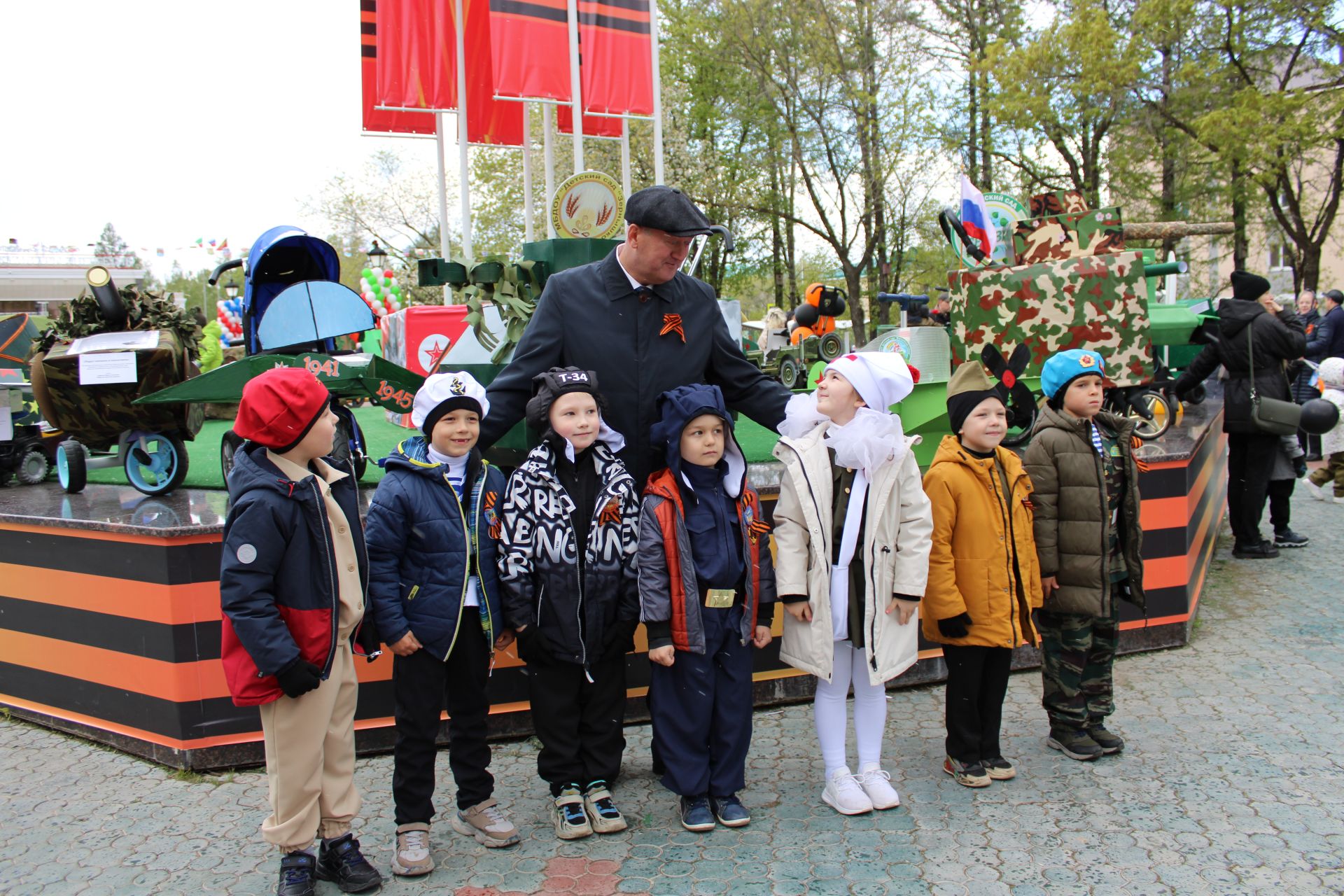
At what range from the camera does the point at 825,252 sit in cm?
3084

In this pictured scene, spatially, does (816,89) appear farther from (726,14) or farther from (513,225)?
(513,225)

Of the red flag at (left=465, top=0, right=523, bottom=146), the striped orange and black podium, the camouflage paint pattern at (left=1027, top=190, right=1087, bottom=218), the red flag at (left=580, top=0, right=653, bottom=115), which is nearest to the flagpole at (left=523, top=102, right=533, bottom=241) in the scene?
the red flag at (left=465, top=0, right=523, bottom=146)

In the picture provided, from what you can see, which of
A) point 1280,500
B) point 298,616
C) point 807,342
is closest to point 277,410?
point 298,616

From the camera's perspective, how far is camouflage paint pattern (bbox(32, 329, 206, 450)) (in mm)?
5371

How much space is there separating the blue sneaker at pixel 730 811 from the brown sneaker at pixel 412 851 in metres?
1.01

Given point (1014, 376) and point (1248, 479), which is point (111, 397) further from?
point (1248, 479)

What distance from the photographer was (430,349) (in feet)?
42.9

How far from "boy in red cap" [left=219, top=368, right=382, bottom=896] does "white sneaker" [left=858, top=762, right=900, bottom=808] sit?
1.76 meters

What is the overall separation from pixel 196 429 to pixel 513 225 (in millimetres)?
25157

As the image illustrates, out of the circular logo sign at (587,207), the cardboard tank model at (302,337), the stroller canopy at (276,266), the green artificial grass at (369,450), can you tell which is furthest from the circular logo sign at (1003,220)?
the stroller canopy at (276,266)

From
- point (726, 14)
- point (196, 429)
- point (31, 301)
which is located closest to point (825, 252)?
point (726, 14)

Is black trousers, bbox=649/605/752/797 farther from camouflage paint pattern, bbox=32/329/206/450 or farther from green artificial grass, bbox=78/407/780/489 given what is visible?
camouflage paint pattern, bbox=32/329/206/450

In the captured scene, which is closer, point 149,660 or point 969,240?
point 149,660

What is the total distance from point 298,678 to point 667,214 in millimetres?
1922
